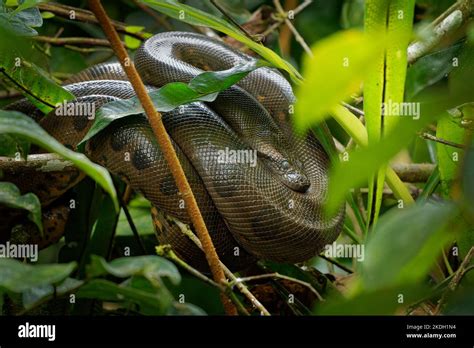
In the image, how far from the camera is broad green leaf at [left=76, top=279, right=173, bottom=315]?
1.00 metres

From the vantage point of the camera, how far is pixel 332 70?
1.85 feet

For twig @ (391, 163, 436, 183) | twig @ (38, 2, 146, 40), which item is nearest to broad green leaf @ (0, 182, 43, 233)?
twig @ (38, 2, 146, 40)

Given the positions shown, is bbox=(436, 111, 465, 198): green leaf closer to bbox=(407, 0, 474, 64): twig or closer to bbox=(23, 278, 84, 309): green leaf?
bbox=(407, 0, 474, 64): twig

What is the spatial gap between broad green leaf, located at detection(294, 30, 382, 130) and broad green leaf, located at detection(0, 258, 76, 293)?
0.46 m

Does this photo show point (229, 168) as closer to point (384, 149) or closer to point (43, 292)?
point (43, 292)

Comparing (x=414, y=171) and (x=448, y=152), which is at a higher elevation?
(x=448, y=152)

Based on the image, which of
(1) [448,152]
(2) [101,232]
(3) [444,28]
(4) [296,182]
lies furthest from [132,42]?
(1) [448,152]

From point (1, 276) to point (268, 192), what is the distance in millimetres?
962

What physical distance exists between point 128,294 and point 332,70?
2.17 ft

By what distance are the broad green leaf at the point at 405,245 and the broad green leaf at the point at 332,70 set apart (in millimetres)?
137

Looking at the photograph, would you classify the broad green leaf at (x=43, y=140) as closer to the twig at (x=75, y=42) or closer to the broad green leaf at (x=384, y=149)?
the broad green leaf at (x=384, y=149)

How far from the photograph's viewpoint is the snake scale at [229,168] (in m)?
1.82

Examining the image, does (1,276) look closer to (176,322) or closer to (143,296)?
(143,296)

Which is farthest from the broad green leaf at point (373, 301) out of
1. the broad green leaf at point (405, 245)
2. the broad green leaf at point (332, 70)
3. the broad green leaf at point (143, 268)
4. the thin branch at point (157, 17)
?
the thin branch at point (157, 17)
